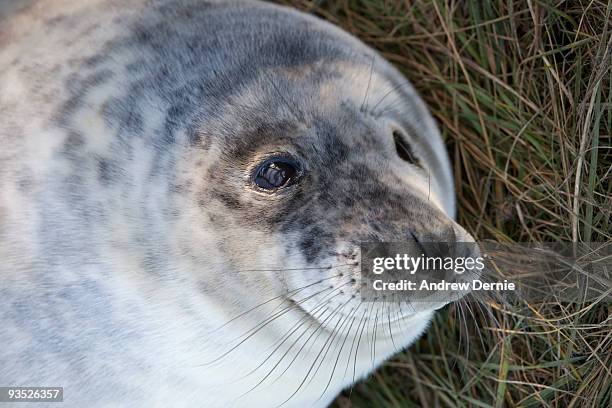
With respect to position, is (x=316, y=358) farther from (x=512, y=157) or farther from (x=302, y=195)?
(x=512, y=157)

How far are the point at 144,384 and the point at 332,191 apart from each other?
743 millimetres

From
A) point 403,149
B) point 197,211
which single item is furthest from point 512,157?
point 197,211

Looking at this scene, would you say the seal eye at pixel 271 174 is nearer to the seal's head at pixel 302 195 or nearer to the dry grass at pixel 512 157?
the seal's head at pixel 302 195

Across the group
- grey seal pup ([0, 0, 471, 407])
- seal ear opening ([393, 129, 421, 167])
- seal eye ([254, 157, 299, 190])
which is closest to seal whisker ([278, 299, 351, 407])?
grey seal pup ([0, 0, 471, 407])

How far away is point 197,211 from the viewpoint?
1807 millimetres

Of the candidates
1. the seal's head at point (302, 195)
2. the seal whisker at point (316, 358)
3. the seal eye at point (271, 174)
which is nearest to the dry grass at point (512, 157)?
the seal whisker at point (316, 358)

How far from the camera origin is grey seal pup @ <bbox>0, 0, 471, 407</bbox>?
1.76 metres

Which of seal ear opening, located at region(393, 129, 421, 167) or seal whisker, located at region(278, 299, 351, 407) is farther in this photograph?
seal ear opening, located at region(393, 129, 421, 167)

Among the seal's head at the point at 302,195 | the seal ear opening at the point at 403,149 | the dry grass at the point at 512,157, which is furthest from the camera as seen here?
the dry grass at the point at 512,157

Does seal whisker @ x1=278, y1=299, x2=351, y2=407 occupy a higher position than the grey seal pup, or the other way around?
the grey seal pup

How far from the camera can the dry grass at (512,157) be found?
7.43ft

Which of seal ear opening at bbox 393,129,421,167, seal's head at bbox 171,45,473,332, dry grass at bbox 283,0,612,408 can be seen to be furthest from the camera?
dry grass at bbox 283,0,612,408

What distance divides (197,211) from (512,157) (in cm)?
126

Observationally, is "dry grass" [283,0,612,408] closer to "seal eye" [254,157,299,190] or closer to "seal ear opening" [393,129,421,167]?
"seal ear opening" [393,129,421,167]
